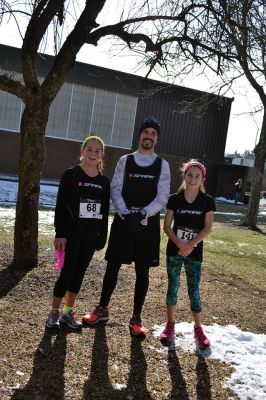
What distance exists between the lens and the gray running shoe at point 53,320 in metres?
4.45

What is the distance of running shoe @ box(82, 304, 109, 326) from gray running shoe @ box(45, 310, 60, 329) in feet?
1.15

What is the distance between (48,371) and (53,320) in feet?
2.88

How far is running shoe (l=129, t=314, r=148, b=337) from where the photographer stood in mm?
4543

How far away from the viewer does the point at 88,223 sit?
448cm

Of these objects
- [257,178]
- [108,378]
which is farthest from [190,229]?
[257,178]

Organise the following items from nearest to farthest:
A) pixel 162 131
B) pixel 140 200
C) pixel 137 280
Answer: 1. pixel 140 200
2. pixel 137 280
3. pixel 162 131

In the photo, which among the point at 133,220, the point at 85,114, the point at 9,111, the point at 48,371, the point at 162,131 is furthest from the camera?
the point at 162,131

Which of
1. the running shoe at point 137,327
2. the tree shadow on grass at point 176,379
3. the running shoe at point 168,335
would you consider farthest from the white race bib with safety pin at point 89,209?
the tree shadow on grass at point 176,379

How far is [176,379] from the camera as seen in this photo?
149 inches

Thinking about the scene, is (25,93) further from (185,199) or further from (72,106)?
(72,106)

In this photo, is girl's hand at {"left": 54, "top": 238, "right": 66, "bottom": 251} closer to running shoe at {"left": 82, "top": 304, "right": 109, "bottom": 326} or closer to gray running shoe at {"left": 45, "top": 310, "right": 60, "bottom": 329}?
gray running shoe at {"left": 45, "top": 310, "right": 60, "bottom": 329}

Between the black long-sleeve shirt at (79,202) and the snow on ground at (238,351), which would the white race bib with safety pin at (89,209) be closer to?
the black long-sleeve shirt at (79,202)

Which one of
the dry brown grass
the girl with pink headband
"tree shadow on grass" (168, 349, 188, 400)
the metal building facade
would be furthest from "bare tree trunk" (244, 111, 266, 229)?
"tree shadow on grass" (168, 349, 188, 400)

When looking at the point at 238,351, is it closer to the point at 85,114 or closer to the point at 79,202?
the point at 79,202
